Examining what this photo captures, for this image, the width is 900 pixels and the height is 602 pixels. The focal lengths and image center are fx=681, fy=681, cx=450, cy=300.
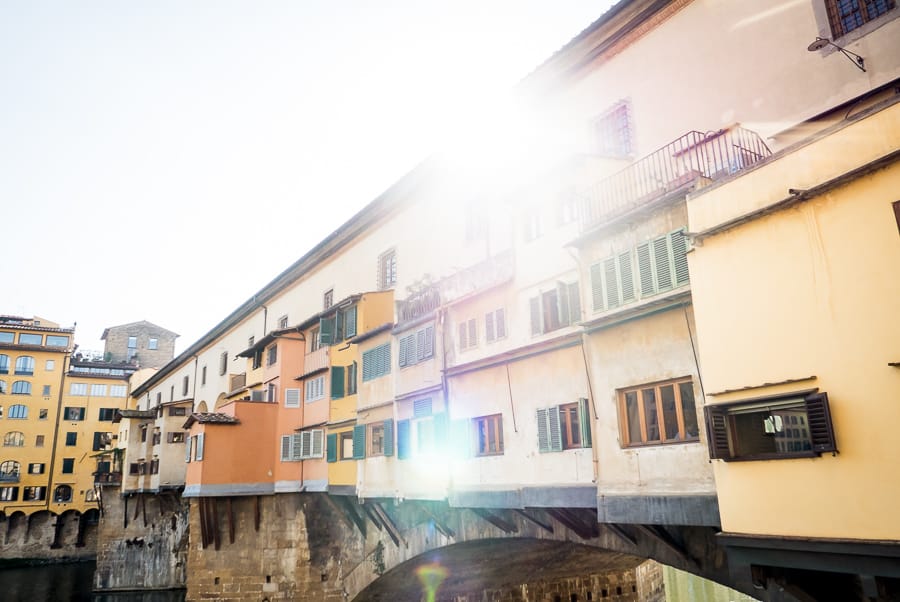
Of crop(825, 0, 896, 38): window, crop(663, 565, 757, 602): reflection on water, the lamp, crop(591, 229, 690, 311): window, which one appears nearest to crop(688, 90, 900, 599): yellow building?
crop(591, 229, 690, 311): window

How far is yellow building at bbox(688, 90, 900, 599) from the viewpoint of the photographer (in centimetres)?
775

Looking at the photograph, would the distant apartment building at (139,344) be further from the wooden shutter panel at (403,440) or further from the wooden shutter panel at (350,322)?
the wooden shutter panel at (403,440)

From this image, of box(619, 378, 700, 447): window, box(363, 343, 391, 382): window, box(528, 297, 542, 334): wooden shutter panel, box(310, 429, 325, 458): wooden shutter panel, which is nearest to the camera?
box(619, 378, 700, 447): window

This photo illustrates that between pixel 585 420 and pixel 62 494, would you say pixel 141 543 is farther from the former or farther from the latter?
pixel 585 420

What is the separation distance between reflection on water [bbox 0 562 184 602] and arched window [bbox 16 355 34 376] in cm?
1733

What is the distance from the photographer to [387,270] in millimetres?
25719

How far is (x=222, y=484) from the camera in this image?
87.9 ft

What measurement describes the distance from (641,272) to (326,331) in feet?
52.4

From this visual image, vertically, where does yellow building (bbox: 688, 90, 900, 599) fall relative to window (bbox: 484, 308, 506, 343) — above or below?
below

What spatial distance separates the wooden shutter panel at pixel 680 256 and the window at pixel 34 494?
6581 cm

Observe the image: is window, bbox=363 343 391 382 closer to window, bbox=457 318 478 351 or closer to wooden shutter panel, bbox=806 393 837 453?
window, bbox=457 318 478 351

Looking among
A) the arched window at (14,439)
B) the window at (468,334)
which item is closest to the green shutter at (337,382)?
the window at (468,334)

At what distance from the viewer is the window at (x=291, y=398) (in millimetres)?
28219

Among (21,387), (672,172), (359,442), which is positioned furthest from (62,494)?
(672,172)
